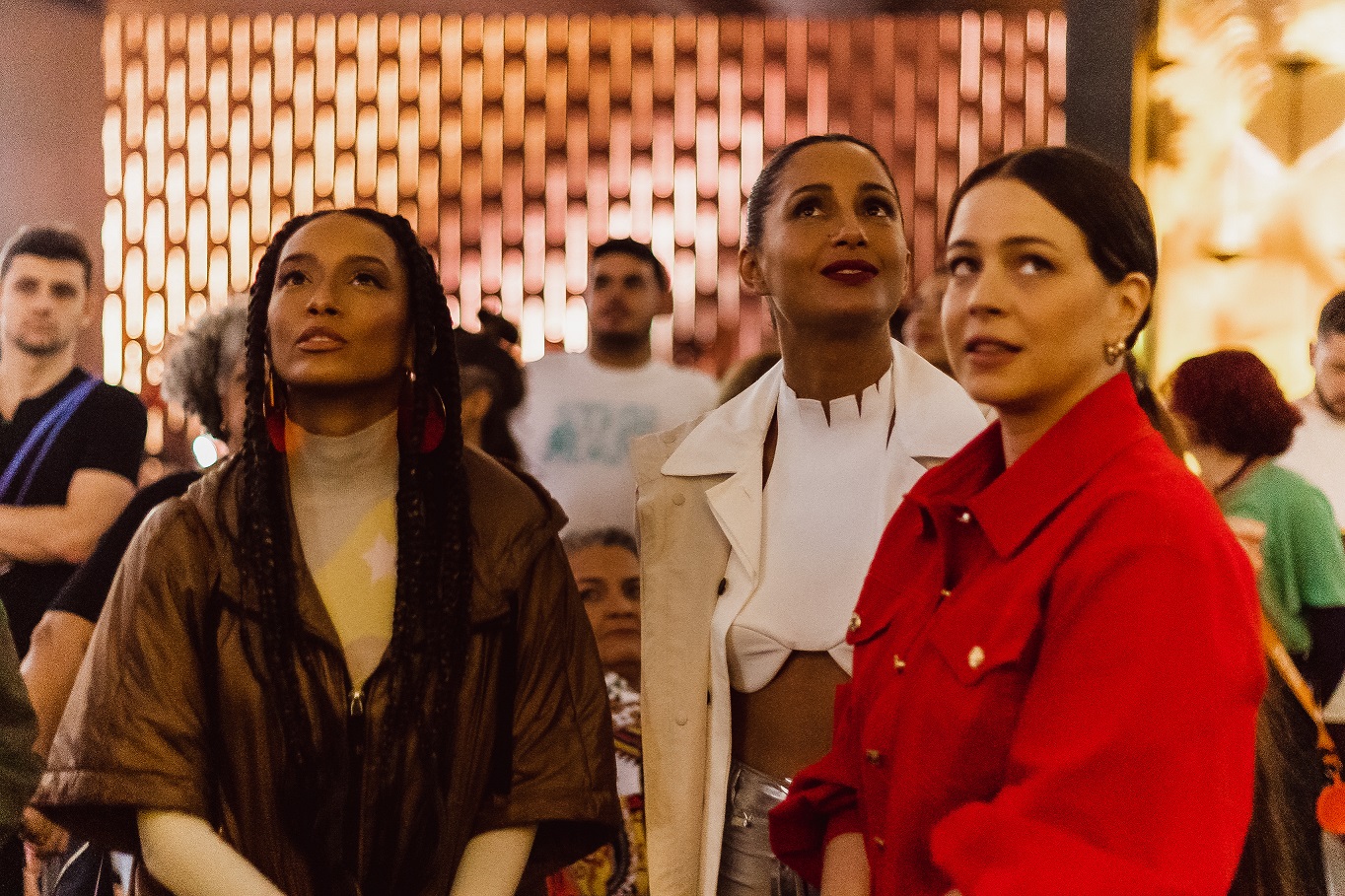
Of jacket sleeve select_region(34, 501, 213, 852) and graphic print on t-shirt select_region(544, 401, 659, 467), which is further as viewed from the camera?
graphic print on t-shirt select_region(544, 401, 659, 467)

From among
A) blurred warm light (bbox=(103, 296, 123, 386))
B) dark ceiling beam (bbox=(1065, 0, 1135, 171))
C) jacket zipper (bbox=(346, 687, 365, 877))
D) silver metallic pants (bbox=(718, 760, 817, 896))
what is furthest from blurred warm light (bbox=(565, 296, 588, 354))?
jacket zipper (bbox=(346, 687, 365, 877))

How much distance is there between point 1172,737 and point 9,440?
126 inches

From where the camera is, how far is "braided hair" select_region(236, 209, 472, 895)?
1.75 m

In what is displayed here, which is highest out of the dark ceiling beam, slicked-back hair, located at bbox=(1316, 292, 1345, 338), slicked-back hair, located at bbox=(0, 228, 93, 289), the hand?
the dark ceiling beam

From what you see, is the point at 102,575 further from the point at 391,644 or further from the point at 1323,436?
the point at 1323,436

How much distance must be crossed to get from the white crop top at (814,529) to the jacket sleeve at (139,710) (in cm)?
78

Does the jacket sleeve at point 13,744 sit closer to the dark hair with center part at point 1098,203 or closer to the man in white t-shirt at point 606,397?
the dark hair with center part at point 1098,203

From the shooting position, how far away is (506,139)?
22.0 ft

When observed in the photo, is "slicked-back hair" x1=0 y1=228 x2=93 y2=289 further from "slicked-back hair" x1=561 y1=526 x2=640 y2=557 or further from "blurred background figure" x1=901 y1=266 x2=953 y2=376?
"blurred background figure" x1=901 y1=266 x2=953 y2=376

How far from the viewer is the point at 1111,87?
4711 millimetres

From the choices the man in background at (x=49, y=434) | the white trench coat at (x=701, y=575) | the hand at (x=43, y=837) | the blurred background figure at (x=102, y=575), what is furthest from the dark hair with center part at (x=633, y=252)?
the hand at (x=43, y=837)

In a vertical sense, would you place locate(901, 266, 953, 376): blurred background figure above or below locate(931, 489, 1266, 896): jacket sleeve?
above

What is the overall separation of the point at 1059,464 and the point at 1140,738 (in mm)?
310

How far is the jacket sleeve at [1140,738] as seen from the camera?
3.80 feet
